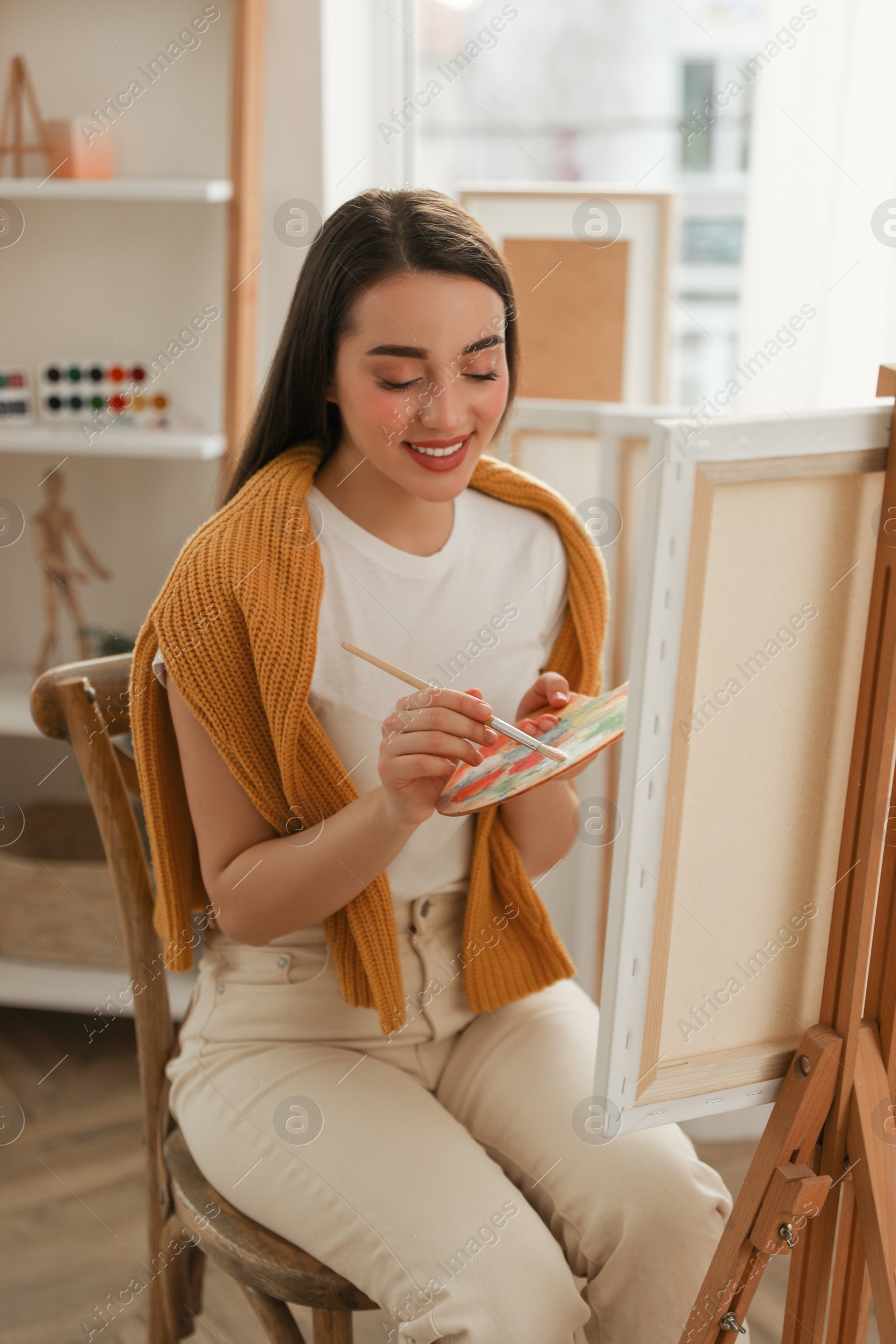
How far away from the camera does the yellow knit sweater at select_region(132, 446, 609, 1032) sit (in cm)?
95

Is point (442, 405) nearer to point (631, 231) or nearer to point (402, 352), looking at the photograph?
point (402, 352)

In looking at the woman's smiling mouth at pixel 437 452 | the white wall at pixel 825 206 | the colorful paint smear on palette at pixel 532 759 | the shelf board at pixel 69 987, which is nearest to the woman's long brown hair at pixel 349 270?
the woman's smiling mouth at pixel 437 452

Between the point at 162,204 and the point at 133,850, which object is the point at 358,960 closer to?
the point at 133,850

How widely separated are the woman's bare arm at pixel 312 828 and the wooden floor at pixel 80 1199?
524 millimetres

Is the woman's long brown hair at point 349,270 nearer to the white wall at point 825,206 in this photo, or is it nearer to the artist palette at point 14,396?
the white wall at point 825,206

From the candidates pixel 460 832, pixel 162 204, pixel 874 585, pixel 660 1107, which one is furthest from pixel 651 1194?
pixel 162 204

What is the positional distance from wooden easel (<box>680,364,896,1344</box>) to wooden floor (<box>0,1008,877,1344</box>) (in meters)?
0.57

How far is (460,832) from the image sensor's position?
110 centimetres

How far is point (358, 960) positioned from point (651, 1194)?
1.01 feet

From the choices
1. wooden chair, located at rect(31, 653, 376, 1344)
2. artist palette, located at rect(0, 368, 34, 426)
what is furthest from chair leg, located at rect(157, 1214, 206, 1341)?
artist palette, located at rect(0, 368, 34, 426)


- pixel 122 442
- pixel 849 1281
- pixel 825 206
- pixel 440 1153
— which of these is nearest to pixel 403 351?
pixel 440 1153

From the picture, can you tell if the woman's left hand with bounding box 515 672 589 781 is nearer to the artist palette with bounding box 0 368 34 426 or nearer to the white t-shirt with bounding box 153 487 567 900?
the white t-shirt with bounding box 153 487 567 900

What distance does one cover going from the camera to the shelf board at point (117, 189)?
67.6 inches

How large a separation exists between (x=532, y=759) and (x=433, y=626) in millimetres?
273
